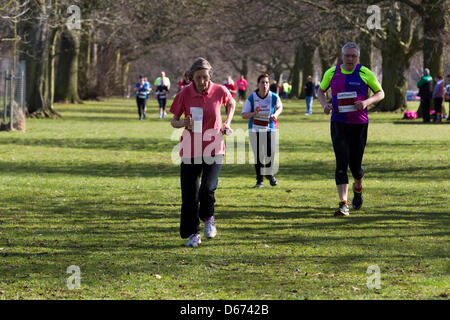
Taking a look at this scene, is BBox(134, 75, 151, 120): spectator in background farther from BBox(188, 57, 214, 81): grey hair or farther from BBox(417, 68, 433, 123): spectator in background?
BBox(188, 57, 214, 81): grey hair

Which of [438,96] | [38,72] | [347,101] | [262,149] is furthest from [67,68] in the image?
[347,101]

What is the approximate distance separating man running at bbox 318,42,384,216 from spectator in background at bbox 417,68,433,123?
23462mm

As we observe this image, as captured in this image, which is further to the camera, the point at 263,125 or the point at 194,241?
the point at 263,125

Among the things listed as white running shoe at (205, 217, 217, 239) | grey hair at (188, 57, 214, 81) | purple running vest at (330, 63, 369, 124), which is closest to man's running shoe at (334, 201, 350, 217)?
purple running vest at (330, 63, 369, 124)

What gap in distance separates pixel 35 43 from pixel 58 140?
38.9ft

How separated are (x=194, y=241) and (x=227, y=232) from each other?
0.92 m

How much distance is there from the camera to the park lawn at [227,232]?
691cm

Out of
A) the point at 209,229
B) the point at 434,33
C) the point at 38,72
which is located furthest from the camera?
the point at 38,72

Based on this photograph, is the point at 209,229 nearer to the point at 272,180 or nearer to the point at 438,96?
the point at 272,180

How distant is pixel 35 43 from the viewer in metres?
34.7

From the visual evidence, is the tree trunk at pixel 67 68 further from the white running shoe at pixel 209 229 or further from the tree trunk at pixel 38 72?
the white running shoe at pixel 209 229

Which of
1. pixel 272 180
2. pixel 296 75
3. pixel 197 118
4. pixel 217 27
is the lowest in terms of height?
pixel 272 180

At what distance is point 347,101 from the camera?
10594 mm
